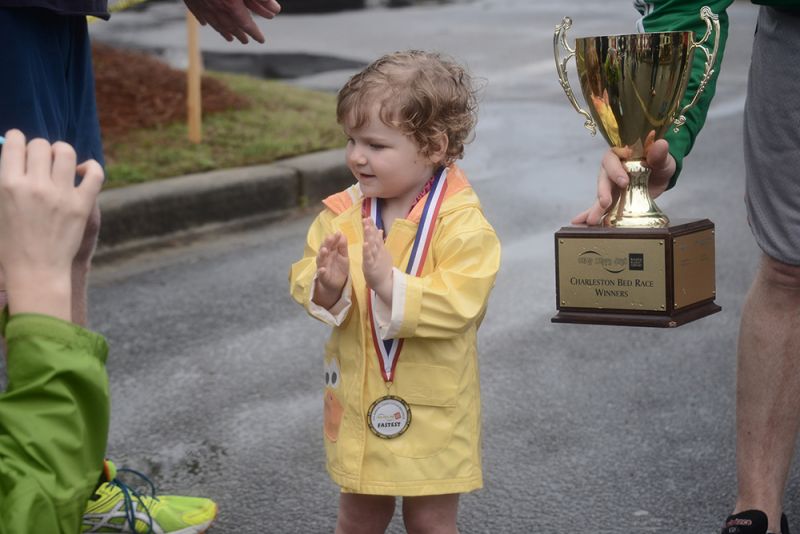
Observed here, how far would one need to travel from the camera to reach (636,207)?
3.13 m

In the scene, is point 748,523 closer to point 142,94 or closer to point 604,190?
point 604,190

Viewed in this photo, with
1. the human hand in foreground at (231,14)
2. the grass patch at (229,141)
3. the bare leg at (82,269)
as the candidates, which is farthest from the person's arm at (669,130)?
the grass patch at (229,141)

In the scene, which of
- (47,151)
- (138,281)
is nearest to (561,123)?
(138,281)

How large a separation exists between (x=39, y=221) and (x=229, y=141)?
6247 millimetres

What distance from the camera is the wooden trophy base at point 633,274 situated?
9.82 ft

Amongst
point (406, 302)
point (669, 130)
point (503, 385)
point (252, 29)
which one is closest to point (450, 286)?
point (406, 302)

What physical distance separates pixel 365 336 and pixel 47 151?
3.87 ft

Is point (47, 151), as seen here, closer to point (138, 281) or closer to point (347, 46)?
point (138, 281)

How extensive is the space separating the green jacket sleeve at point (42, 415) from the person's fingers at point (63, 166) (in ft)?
0.58

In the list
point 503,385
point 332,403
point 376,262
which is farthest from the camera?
point 503,385

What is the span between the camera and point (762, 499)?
3.24 meters

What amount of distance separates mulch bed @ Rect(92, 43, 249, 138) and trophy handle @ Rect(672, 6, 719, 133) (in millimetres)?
5210

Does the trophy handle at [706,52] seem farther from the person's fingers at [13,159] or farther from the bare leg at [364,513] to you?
the person's fingers at [13,159]

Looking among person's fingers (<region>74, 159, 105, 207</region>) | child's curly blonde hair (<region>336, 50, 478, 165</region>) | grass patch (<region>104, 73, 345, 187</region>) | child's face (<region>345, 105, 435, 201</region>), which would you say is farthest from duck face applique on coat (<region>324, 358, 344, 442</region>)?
grass patch (<region>104, 73, 345, 187</region>)
